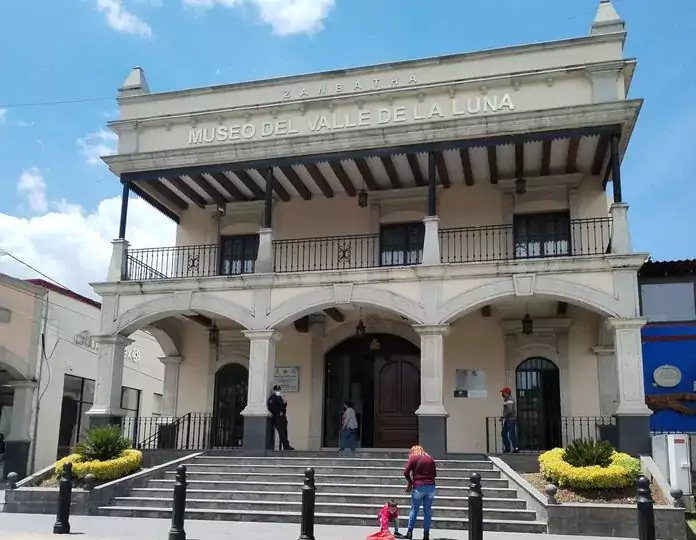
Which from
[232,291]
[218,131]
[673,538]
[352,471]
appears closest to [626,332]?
[673,538]

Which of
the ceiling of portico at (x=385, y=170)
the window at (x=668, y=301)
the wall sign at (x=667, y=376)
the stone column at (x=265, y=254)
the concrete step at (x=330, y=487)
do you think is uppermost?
the ceiling of portico at (x=385, y=170)

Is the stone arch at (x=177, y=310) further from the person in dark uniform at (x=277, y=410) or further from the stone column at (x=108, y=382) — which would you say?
the person in dark uniform at (x=277, y=410)

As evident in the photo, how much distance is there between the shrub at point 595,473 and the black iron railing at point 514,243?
21.1 ft

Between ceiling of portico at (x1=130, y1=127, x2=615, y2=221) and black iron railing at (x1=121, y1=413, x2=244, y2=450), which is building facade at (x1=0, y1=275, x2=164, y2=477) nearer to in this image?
black iron railing at (x1=121, y1=413, x2=244, y2=450)

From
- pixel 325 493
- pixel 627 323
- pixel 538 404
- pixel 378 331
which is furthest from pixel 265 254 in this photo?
pixel 627 323

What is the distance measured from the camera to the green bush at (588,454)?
1297cm

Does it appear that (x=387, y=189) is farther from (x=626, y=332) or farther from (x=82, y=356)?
(x=82, y=356)

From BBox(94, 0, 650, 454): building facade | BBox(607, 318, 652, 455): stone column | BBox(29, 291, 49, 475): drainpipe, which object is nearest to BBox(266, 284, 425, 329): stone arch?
BBox(94, 0, 650, 454): building facade

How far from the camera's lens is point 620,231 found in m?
16.1

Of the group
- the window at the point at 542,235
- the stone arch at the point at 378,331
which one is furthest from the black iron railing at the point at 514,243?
the stone arch at the point at 378,331

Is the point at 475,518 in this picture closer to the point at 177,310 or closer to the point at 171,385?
the point at 177,310

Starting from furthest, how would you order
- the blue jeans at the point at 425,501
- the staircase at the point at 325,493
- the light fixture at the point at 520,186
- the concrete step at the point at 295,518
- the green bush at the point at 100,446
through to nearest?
1. the light fixture at the point at 520,186
2. the green bush at the point at 100,446
3. the staircase at the point at 325,493
4. the concrete step at the point at 295,518
5. the blue jeans at the point at 425,501

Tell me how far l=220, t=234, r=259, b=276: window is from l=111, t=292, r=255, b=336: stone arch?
277 cm

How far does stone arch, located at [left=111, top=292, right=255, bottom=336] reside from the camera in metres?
18.1
